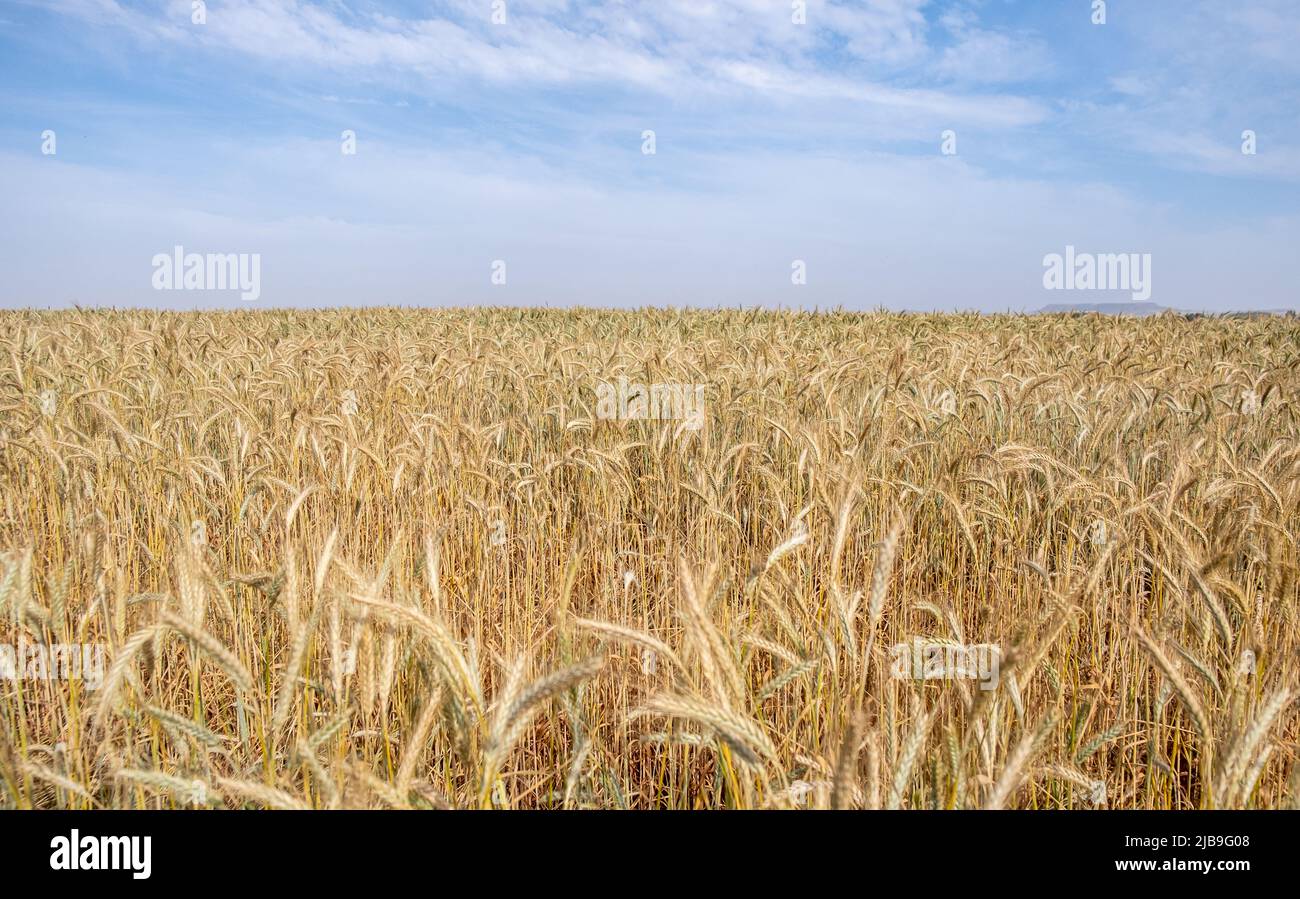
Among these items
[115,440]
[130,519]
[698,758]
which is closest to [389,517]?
[130,519]

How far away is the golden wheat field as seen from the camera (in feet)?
3.98

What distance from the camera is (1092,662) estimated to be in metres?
2.34

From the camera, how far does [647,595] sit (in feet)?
8.16

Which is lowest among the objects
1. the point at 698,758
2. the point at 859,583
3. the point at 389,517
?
the point at 698,758

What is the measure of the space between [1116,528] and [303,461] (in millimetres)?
3470

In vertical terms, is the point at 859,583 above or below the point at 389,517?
below

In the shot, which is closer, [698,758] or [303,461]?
[698,758]

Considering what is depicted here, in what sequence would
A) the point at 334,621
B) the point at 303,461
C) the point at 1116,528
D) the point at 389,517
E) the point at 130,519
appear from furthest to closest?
the point at 303,461
the point at 389,517
the point at 130,519
the point at 1116,528
the point at 334,621

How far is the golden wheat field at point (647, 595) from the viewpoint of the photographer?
121cm
